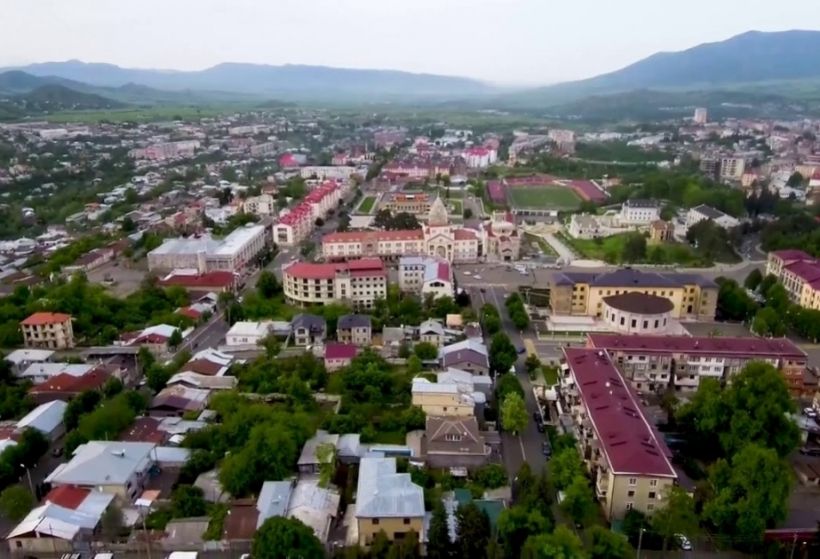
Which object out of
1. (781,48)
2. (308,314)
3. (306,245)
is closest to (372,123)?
(306,245)

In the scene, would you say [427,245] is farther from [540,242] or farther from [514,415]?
[514,415]

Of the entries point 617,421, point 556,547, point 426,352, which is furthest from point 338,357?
point 556,547

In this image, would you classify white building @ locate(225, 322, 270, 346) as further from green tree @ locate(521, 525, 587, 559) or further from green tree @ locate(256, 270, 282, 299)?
green tree @ locate(521, 525, 587, 559)

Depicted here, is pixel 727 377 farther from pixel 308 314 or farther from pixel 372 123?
pixel 372 123

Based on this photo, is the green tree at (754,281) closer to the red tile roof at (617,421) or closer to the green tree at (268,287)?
the red tile roof at (617,421)

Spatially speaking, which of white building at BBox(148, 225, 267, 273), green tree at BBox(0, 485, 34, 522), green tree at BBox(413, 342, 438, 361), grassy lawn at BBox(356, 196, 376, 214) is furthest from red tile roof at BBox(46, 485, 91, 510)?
grassy lawn at BBox(356, 196, 376, 214)

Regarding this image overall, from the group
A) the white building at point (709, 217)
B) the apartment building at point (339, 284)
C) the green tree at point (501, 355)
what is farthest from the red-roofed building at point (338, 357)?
the white building at point (709, 217)
